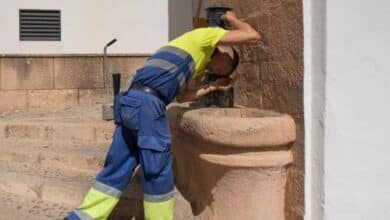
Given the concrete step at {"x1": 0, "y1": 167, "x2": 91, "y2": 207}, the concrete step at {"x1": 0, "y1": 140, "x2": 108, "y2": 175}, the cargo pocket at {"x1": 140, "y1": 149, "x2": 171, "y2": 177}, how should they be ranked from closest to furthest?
the cargo pocket at {"x1": 140, "y1": 149, "x2": 171, "y2": 177}
the concrete step at {"x1": 0, "y1": 167, "x2": 91, "y2": 207}
the concrete step at {"x1": 0, "y1": 140, "x2": 108, "y2": 175}

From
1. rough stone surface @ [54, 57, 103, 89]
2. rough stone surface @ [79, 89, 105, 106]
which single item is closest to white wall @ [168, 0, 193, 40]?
rough stone surface @ [54, 57, 103, 89]

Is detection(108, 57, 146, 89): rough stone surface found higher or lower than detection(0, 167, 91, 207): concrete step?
higher

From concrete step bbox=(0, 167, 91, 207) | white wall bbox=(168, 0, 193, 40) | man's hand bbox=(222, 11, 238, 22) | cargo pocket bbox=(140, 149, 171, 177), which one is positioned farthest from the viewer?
white wall bbox=(168, 0, 193, 40)

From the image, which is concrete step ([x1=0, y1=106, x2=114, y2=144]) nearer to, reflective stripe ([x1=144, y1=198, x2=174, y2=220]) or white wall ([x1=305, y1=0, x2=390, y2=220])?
reflective stripe ([x1=144, y1=198, x2=174, y2=220])

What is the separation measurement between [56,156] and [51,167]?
96mm

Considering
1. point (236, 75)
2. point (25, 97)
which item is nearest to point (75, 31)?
point (25, 97)

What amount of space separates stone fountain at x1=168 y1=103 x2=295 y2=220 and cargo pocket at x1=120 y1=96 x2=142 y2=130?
376 millimetres

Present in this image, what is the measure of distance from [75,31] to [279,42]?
638 cm

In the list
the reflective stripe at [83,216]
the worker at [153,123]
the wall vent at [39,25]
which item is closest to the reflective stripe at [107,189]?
the worker at [153,123]

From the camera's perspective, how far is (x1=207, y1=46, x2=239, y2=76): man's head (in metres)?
3.45

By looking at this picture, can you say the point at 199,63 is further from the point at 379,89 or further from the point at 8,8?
the point at 8,8

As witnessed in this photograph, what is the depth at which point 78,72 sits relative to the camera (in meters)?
8.58

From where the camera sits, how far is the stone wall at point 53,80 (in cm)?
830

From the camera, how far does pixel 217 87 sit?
358 centimetres
